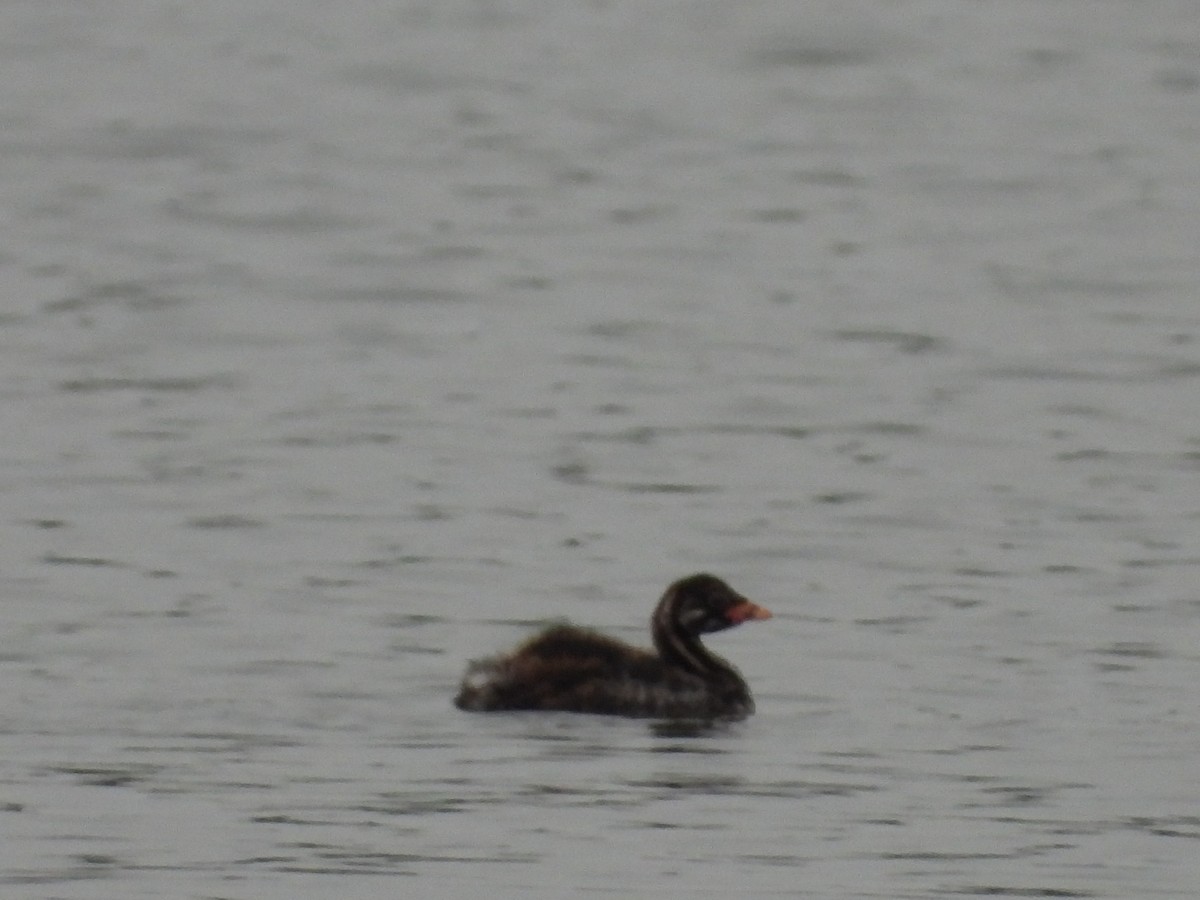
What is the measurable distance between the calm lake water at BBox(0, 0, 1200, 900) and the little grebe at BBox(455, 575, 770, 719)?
11cm

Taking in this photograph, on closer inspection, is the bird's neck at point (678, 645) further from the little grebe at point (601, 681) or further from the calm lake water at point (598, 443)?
the calm lake water at point (598, 443)

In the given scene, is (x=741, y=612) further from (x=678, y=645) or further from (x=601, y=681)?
(x=601, y=681)

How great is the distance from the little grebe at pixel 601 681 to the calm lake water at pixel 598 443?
111 mm

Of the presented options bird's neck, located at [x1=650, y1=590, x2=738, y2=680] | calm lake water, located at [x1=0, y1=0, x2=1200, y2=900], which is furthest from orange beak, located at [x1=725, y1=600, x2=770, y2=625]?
calm lake water, located at [x1=0, y1=0, x2=1200, y2=900]

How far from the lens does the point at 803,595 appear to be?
17891mm

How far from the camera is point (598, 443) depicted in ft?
72.6

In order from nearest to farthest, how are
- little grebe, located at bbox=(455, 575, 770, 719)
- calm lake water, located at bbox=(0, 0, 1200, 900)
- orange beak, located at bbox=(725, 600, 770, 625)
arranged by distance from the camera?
calm lake water, located at bbox=(0, 0, 1200, 900) → little grebe, located at bbox=(455, 575, 770, 719) → orange beak, located at bbox=(725, 600, 770, 625)

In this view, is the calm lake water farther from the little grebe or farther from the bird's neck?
the bird's neck

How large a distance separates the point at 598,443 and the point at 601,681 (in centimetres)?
670

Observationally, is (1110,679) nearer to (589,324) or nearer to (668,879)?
(668,879)

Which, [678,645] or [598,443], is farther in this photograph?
[598,443]

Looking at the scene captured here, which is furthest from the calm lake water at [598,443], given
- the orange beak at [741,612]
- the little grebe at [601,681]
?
the orange beak at [741,612]

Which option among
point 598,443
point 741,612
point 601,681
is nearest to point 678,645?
point 741,612

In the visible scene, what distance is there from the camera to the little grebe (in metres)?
15.2
